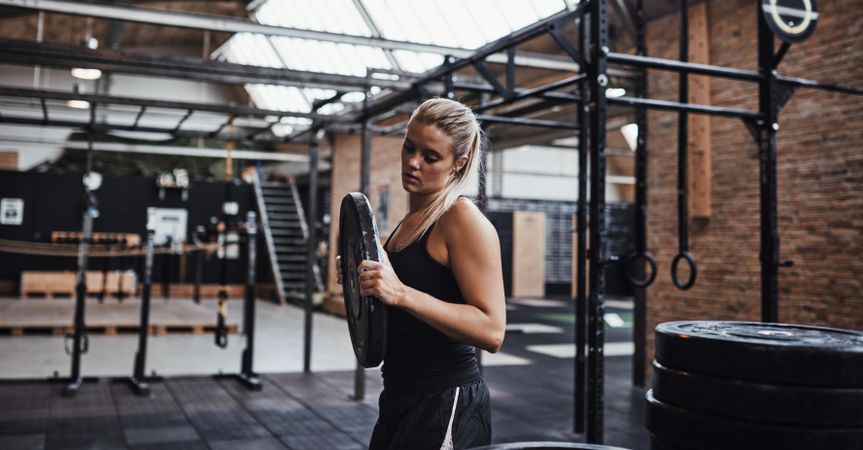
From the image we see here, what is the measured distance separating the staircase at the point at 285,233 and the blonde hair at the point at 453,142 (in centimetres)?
→ 1232

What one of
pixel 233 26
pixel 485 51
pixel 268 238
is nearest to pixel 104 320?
pixel 233 26

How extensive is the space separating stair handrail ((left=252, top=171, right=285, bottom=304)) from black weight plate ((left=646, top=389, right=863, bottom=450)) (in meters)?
12.0

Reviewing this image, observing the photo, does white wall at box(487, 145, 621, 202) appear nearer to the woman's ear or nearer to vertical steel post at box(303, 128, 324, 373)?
vertical steel post at box(303, 128, 324, 373)

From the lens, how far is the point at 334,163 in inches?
507

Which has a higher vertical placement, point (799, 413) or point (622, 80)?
point (622, 80)

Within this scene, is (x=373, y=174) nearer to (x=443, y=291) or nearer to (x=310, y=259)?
(x=310, y=259)

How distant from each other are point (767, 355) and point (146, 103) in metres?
4.54

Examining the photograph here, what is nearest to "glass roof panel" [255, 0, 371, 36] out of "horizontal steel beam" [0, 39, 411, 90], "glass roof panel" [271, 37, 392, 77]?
"glass roof panel" [271, 37, 392, 77]

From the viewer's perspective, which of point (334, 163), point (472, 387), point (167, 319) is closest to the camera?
point (472, 387)

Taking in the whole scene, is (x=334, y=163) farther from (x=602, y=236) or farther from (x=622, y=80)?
(x=602, y=236)

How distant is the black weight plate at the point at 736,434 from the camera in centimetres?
144

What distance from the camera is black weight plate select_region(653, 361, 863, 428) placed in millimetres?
1447

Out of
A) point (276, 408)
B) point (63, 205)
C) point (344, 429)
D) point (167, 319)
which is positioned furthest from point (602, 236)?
point (63, 205)

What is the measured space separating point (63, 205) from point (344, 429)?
37.8 feet
